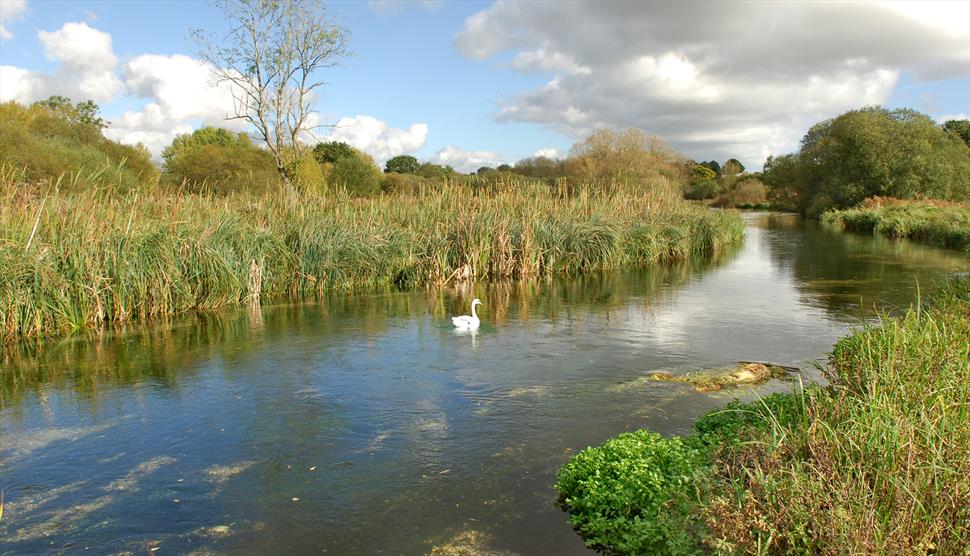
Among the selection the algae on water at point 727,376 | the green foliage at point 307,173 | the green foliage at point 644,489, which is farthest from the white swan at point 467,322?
the green foliage at point 307,173

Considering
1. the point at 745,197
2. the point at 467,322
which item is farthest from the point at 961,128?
the point at 467,322

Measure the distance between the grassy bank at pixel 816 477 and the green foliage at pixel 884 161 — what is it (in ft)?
147

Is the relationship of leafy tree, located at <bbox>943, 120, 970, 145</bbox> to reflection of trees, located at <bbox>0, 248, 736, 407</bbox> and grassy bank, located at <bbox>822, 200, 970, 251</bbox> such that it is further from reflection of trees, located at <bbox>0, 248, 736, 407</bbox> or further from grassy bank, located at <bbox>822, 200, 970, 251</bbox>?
reflection of trees, located at <bbox>0, 248, 736, 407</bbox>

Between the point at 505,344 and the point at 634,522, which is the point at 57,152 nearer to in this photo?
the point at 505,344

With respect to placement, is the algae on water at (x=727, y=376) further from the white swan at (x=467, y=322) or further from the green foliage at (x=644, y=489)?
the white swan at (x=467, y=322)

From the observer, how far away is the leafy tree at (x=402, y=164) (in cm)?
6068

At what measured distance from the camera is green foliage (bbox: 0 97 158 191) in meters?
17.2

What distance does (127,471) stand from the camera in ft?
18.1

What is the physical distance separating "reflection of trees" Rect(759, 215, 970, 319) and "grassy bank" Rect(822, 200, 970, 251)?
1046mm

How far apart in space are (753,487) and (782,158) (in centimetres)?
6697

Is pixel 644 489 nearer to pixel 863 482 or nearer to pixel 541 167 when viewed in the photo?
pixel 863 482

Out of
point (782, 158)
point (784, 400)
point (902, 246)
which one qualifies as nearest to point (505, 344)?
point (784, 400)

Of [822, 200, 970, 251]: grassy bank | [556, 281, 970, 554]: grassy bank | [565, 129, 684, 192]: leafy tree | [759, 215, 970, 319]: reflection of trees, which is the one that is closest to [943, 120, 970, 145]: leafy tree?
[822, 200, 970, 251]: grassy bank

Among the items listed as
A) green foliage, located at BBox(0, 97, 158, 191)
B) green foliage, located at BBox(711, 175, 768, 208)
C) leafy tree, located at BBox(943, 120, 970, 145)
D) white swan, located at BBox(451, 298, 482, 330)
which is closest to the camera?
white swan, located at BBox(451, 298, 482, 330)
